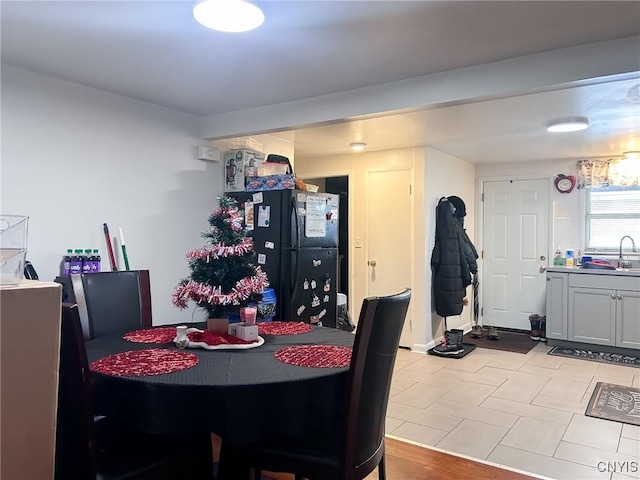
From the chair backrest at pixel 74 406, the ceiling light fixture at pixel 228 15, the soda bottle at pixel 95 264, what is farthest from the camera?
the soda bottle at pixel 95 264

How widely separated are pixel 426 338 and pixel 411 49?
327cm

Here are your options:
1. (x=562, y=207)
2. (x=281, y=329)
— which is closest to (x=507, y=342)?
(x=562, y=207)

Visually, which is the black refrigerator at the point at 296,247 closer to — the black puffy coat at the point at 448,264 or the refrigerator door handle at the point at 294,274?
the refrigerator door handle at the point at 294,274

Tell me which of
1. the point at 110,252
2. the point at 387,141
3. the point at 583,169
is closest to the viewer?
the point at 110,252

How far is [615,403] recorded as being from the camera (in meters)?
3.39

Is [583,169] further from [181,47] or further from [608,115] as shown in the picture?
[181,47]

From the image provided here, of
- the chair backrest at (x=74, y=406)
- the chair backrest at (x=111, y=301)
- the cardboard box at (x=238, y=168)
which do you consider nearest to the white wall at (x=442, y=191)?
the cardboard box at (x=238, y=168)

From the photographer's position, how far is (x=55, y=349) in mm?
844

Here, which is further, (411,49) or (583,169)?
(583,169)

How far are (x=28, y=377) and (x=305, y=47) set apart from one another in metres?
2.01

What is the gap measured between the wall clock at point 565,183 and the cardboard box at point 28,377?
5.90 metres

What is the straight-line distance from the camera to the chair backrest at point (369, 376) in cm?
152

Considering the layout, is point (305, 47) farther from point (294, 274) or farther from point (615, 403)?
point (615, 403)

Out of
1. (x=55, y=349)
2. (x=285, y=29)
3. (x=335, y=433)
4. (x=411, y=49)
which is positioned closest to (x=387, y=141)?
(x=411, y=49)
